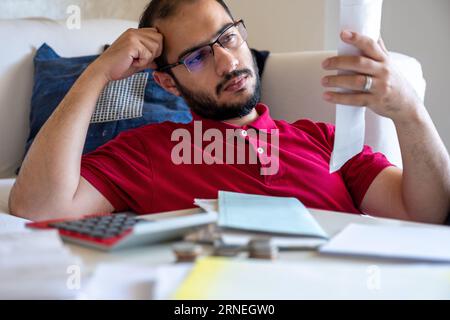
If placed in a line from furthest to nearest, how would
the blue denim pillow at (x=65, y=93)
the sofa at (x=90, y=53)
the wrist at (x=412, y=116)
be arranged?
1. the blue denim pillow at (x=65, y=93)
2. the sofa at (x=90, y=53)
3. the wrist at (x=412, y=116)

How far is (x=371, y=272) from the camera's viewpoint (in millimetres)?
692

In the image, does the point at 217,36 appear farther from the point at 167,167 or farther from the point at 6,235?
A: the point at 6,235

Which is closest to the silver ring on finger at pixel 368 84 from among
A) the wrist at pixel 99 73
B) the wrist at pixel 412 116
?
the wrist at pixel 412 116

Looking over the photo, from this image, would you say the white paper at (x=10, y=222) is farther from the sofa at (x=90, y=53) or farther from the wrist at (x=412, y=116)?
the wrist at (x=412, y=116)

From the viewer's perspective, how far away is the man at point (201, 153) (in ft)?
4.15

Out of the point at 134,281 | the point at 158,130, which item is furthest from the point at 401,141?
the point at 134,281

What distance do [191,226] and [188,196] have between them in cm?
51

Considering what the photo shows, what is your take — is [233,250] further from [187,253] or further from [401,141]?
[401,141]

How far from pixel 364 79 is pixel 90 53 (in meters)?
1.41

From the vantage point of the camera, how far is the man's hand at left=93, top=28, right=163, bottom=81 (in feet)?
4.49

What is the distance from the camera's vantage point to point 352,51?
1.04 meters

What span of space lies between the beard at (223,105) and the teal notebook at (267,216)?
0.40 meters
